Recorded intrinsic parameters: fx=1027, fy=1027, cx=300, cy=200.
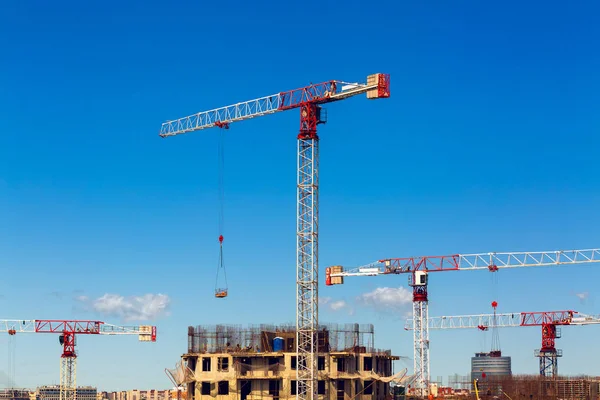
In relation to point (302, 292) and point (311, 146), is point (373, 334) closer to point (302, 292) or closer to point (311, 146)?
point (302, 292)

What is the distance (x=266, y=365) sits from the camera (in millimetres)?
155125

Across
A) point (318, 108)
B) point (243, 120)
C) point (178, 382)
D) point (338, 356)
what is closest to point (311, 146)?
point (318, 108)

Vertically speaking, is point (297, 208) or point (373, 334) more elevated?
point (297, 208)

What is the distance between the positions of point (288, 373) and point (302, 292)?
16465 mm

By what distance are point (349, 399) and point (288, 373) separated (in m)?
10.4

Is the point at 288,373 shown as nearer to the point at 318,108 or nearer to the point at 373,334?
the point at 373,334

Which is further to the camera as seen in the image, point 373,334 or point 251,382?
point 373,334

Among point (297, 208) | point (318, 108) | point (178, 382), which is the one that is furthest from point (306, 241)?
point (178, 382)

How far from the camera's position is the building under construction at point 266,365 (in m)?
154

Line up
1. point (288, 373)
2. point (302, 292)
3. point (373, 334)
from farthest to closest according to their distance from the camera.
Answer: point (373, 334) < point (288, 373) < point (302, 292)

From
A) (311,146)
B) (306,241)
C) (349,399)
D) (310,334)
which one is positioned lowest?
(349,399)

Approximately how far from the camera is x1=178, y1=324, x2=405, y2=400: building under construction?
154000 millimetres

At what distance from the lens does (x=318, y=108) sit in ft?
481

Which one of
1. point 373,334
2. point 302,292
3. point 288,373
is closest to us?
point 302,292
